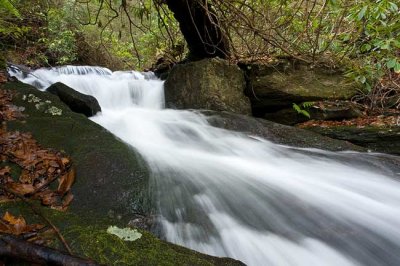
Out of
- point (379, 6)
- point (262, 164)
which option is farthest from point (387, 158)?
point (379, 6)

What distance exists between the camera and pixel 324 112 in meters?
6.77

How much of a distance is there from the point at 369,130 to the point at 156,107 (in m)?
4.19

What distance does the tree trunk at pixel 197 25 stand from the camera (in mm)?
5812

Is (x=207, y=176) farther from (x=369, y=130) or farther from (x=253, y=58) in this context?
(x=253, y=58)

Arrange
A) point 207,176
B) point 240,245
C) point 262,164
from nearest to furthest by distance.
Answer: point 240,245 → point 207,176 → point 262,164

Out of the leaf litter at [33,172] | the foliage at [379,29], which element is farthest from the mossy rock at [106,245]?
the foliage at [379,29]

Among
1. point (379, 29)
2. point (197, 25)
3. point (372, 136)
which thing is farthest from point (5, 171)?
point (372, 136)

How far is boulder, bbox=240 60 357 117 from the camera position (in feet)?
23.0

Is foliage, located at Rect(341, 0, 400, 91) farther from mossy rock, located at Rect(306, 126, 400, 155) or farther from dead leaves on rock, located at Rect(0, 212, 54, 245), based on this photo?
dead leaves on rock, located at Rect(0, 212, 54, 245)

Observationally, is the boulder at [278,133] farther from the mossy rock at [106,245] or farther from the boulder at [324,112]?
the mossy rock at [106,245]

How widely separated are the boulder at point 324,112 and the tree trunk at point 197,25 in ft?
5.65

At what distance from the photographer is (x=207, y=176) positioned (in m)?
3.66

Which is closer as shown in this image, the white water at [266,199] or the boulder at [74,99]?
the white water at [266,199]

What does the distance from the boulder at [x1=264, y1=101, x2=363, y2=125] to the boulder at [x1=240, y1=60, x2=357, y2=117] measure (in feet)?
0.54
